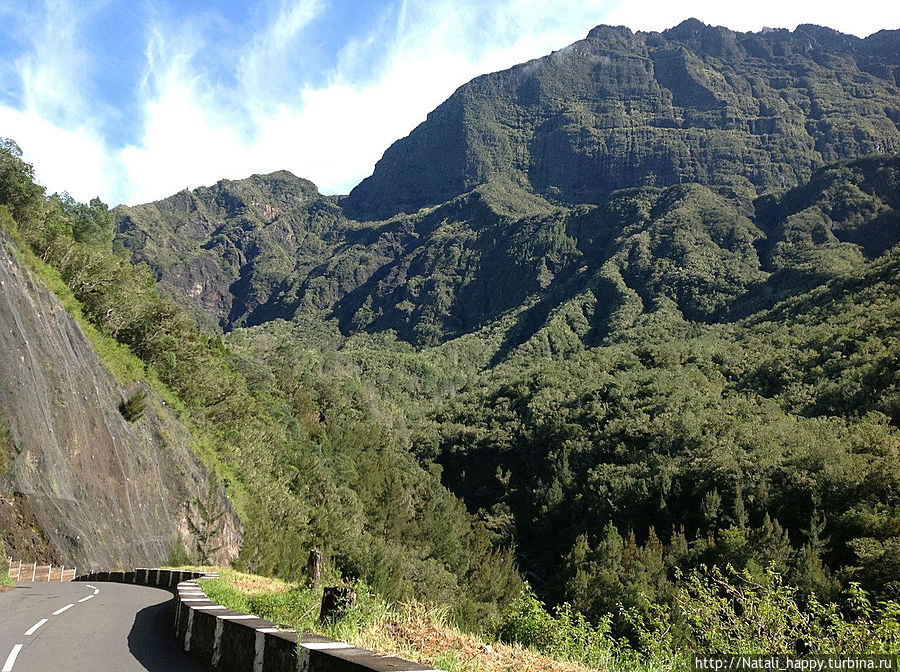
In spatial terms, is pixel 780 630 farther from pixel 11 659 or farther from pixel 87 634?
pixel 87 634

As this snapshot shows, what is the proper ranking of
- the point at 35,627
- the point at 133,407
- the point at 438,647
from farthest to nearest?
the point at 133,407 → the point at 35,627 → the point at 438,647

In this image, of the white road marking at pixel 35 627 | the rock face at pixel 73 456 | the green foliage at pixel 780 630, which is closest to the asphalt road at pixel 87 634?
the white road marking at pixel 35 627

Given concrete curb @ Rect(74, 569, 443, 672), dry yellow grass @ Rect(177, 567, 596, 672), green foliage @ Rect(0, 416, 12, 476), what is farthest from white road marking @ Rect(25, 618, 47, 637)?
green foliage @ Rect(0, 416, 12, 476)

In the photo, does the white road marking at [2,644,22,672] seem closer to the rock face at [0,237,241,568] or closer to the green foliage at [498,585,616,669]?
the green foliage at [498,585,616,669]

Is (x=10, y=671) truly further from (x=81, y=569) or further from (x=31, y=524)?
(x=81, y=569)

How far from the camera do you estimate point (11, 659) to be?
7.80 metres

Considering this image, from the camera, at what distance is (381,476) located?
90.2 m

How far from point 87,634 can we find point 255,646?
5.34 m

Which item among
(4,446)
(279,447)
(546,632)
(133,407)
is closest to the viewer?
(546,632)

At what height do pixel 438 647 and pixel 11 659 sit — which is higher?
pixel 438 647

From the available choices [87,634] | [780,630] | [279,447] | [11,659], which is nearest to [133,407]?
[87,634]

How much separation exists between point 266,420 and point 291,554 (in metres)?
23.9

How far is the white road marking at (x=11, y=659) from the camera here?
23.9 feet

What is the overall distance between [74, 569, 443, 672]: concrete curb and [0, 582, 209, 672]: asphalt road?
12.0 inches
